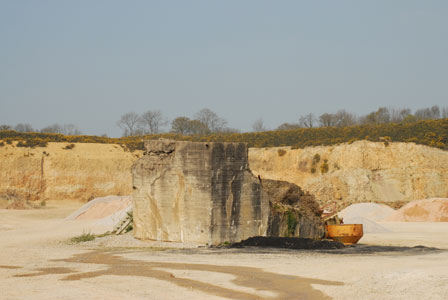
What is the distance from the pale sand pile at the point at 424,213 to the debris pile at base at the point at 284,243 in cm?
1787

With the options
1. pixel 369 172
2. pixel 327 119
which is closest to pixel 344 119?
pixel 327 119

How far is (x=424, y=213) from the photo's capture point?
35.8m

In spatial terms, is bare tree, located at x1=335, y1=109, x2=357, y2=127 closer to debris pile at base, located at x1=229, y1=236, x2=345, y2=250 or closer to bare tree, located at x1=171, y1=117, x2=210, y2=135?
bare tree, located at x1=171, y1=117, x2=210, y2=135

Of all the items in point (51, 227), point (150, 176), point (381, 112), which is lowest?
point (51, 227)

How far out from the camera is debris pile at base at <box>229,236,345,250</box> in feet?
59.8

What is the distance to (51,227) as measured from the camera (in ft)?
98.9

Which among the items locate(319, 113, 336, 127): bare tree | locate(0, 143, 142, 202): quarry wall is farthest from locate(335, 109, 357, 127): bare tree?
locate(0, 143, 142, 202): quarry wall

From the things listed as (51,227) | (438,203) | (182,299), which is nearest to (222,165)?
(182,299)

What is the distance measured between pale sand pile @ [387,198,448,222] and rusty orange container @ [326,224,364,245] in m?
15.6

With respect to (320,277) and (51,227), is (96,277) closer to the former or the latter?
(320,277)

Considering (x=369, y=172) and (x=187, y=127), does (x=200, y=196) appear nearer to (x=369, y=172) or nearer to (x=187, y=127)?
(x=369, y=172)

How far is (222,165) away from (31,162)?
41.3 metres

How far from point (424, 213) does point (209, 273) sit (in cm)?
2639

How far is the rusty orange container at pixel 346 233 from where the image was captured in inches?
817
